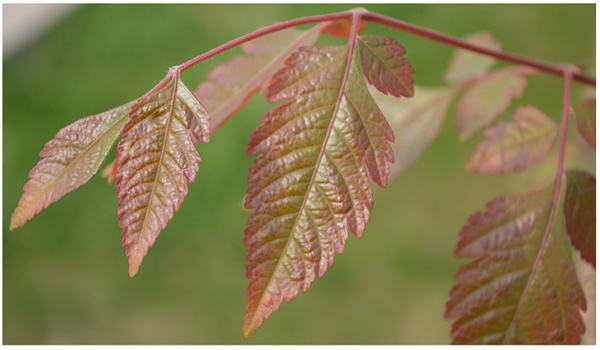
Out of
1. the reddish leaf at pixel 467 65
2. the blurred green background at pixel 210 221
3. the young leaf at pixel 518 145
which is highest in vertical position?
the reddish leaf at pixel 467 65

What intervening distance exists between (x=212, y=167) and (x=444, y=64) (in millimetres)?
1301

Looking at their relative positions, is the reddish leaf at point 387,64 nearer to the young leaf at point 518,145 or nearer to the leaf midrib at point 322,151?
the leaf midrib at point 322,151

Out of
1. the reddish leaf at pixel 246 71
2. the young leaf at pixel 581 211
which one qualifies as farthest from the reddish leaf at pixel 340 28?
the young leaf at pixel 581 211

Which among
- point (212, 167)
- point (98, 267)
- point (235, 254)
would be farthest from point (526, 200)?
point (98, 267)

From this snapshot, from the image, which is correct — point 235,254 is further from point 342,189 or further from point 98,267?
point 342,189

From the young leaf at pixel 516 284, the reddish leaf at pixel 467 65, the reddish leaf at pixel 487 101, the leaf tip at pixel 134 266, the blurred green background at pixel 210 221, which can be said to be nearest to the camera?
the leaf tip at pixel 134 266

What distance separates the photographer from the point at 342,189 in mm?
464

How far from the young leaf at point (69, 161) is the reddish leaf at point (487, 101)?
67 cm

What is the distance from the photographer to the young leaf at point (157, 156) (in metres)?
0.43

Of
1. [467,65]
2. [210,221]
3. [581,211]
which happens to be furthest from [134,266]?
[210,221]

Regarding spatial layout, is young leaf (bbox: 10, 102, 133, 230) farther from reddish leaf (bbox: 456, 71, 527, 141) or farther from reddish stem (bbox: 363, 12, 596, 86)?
reddish leaf (bbox: 456, 71, 527, 141)

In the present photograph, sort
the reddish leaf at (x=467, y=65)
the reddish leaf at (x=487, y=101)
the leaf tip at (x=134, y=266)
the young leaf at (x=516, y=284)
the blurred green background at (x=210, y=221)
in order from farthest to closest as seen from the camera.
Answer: the blurred green background at (x=210, y=221) < the reddish leaf at (x=467, y=65) < the reddish leaf at (x=487, y=101) < the young leaf at (x=516, y=284) < the leaf tip at (x=134, y=266)

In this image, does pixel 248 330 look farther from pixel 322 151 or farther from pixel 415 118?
pixel 415 118

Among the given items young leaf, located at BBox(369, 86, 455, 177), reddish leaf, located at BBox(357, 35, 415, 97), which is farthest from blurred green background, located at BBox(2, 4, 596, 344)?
reddish leaf, located at BBox(357, 35, 415, 97)
